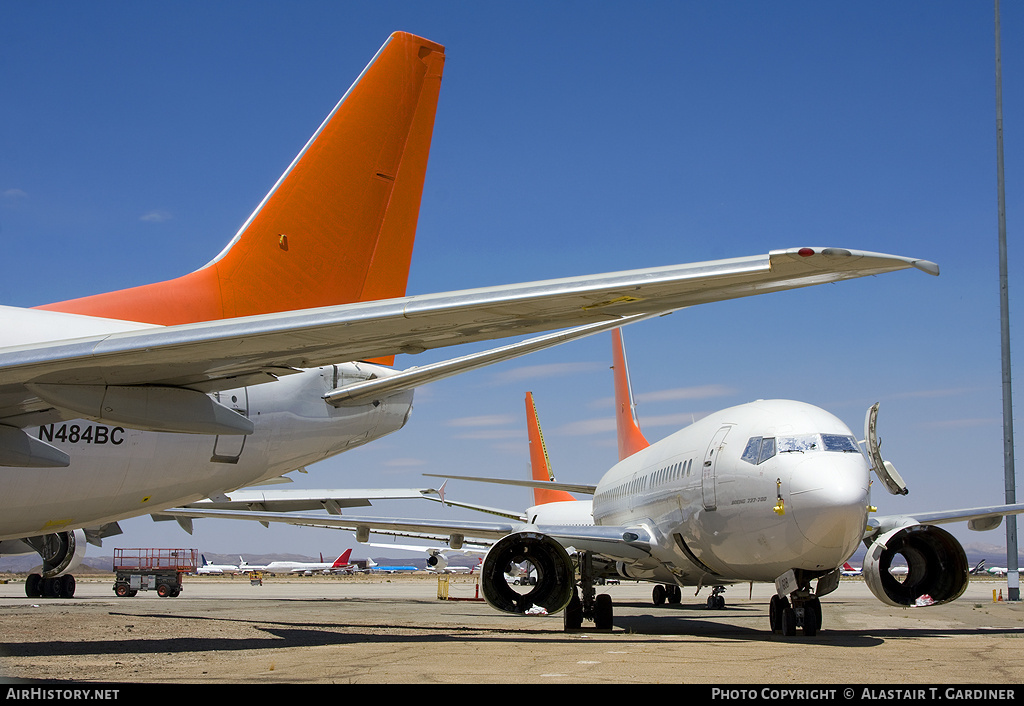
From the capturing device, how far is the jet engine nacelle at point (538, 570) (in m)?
12.9

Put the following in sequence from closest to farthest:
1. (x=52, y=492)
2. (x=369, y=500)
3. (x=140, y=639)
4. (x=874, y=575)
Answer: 1. (x=52, y=492)
2. (x=140, y=639)
3. (x=874, y=575)
4. (x=369, y=500)

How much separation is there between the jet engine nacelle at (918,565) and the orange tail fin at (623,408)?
14189mm

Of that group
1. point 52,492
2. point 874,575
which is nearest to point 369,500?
point 874,575

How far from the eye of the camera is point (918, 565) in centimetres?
1312

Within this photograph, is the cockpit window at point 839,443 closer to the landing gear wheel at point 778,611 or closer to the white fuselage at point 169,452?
the landing gear wheel at point 778,611

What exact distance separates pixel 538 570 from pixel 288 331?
29.0ft

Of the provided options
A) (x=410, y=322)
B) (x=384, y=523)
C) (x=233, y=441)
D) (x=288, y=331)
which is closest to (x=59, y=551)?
(x=384, y=523)

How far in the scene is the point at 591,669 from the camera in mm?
8500

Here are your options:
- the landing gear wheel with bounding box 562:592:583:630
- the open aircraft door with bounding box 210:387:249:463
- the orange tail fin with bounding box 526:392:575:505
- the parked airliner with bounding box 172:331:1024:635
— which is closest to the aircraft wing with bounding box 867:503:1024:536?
the parked airliner with bounding box 172:331:1024:635

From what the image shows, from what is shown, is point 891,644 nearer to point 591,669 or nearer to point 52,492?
point 591,669

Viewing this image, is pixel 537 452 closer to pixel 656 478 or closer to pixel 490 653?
pixel 656 478

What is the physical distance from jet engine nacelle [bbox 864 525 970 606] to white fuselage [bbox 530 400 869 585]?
1163 mm

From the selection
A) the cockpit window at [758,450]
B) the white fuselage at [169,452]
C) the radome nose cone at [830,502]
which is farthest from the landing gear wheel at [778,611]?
the white fuselage at [169,452]

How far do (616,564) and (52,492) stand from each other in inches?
424
